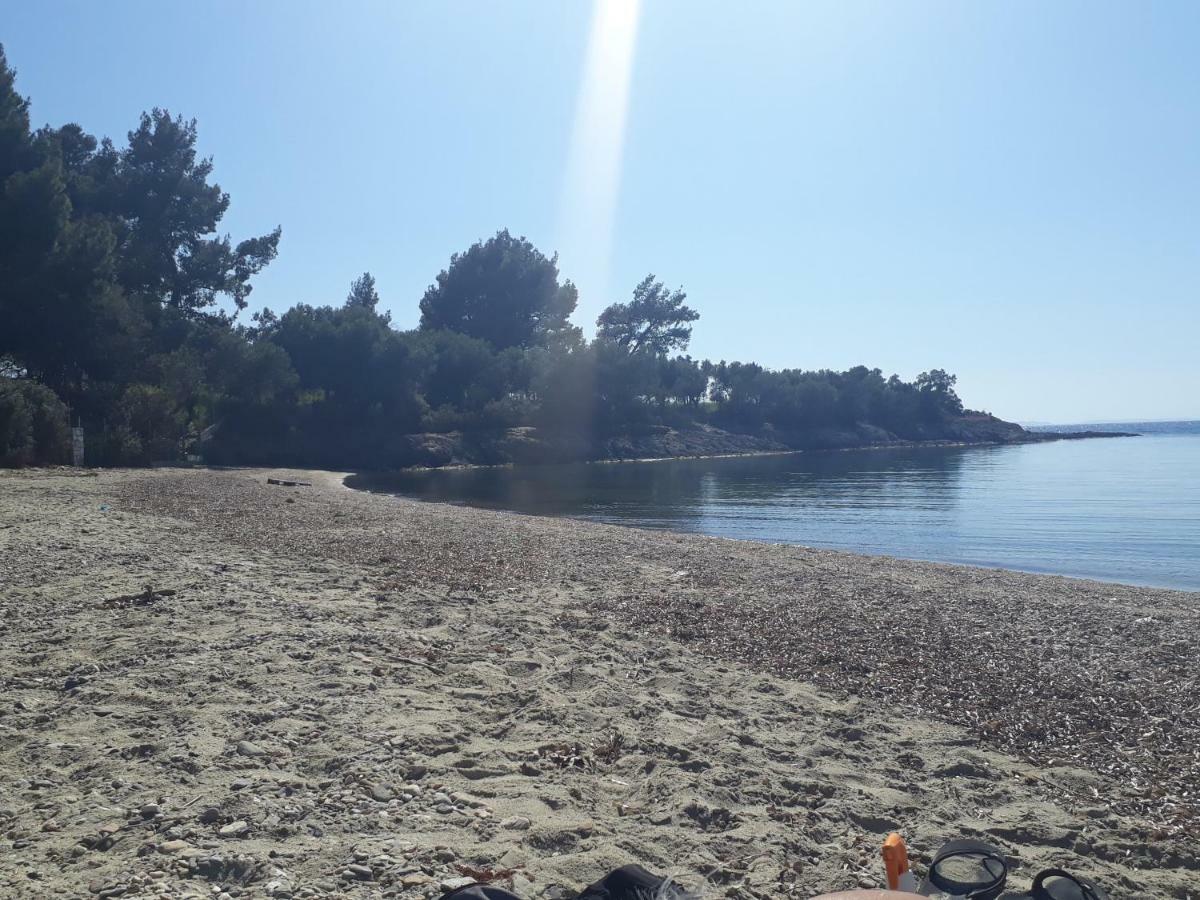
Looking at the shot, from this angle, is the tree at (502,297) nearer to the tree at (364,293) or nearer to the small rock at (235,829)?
the tree at (364,293)

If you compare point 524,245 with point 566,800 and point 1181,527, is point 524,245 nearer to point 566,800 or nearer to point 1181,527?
point 1181,527

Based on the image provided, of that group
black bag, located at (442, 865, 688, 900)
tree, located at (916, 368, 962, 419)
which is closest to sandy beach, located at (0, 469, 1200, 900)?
black bag, located at (442, 865, 688, 900)

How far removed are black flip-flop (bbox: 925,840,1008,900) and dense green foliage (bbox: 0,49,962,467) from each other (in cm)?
2987

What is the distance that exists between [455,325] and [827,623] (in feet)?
261

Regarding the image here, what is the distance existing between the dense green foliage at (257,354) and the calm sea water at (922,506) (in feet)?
32.4

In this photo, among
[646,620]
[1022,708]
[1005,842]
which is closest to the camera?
[1005,842]

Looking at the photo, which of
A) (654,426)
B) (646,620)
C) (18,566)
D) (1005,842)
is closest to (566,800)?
(1005,842)

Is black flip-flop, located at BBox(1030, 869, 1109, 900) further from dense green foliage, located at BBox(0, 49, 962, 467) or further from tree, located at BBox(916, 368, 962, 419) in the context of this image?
tree, located at BBox(916, 368, 962, 419)

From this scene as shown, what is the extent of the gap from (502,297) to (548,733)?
266ft

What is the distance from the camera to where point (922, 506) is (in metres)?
33.7

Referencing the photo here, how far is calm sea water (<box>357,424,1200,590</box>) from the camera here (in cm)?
2156

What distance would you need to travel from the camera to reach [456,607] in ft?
29.9

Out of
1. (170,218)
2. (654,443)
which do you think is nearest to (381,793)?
(170,218)

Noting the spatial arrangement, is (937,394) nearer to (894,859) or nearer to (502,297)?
(502,297)
